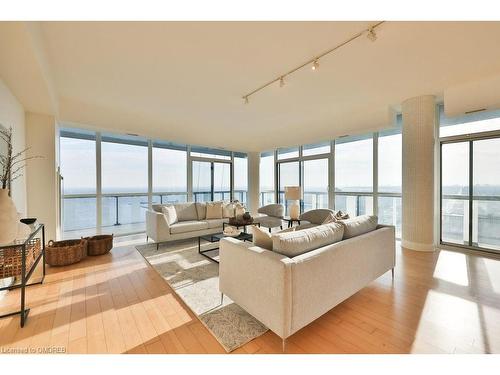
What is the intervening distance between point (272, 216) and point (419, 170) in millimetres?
3109

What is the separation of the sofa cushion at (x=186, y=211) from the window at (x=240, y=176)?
258 centimetres

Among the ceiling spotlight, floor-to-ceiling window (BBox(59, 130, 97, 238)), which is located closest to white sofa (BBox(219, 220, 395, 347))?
the ceiling spotlight

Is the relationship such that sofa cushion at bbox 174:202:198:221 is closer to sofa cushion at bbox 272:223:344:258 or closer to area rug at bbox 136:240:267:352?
area rug at bbox 136:240:267:352

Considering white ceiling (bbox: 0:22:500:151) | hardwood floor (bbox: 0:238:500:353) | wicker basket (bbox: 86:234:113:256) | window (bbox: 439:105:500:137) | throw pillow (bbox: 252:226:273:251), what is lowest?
hardwood floor (bbox: 0:238:500:353)

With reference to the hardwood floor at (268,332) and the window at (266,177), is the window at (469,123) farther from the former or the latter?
the window at (266,177)

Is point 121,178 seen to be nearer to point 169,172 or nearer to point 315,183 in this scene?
point 169,172

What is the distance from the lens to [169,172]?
5770 millimetres

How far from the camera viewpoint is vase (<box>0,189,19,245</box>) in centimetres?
170

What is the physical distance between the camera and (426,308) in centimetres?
202

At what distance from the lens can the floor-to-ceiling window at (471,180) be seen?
11.9 feet

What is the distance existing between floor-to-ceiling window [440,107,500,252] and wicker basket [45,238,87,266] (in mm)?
6309

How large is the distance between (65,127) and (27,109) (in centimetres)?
112

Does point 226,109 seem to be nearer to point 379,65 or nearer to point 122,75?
point 122,75
